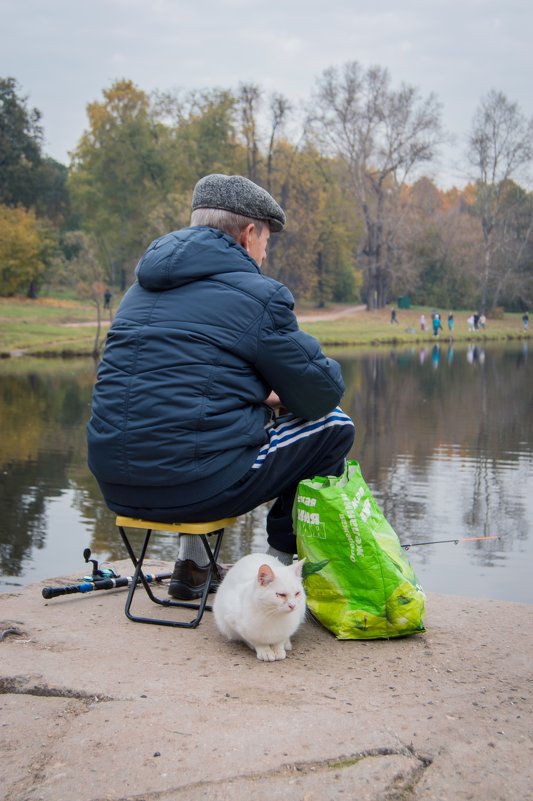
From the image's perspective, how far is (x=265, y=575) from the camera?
324 centimetres

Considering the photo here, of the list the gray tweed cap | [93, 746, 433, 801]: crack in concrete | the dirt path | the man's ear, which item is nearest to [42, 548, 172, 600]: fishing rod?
the man's ear

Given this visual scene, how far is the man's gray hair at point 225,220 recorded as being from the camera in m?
3.80

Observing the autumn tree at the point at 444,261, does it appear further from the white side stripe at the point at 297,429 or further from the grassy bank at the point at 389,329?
the white side stripe at the point at 297,429

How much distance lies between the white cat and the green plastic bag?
0.55 feet

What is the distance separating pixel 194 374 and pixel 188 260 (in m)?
0.44

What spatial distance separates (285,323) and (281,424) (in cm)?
44

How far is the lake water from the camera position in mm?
7042

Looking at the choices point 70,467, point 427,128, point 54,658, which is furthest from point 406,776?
point 427,128

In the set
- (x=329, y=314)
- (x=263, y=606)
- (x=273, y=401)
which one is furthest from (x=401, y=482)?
(x=329, y=314)

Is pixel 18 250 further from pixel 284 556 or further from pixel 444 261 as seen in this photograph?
pixel 284 556

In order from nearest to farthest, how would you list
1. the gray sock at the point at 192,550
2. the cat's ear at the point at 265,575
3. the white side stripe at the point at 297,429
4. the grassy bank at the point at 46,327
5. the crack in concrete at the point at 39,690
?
1. the crack in concrete at the point at 39,690
2. the cat's ear at the point at 265,575
3. the white side stripe at the point at 297,429
4. the gray sock at the point at 192,550
5. the grassy bank at the point at 46,327

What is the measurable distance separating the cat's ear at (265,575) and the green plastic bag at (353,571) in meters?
0.43

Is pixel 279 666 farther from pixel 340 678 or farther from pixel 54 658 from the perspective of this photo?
pixel 54 658

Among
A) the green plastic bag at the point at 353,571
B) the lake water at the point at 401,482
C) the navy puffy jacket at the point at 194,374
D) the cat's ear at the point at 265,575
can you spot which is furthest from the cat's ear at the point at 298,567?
the lake water at the point at 401,482
